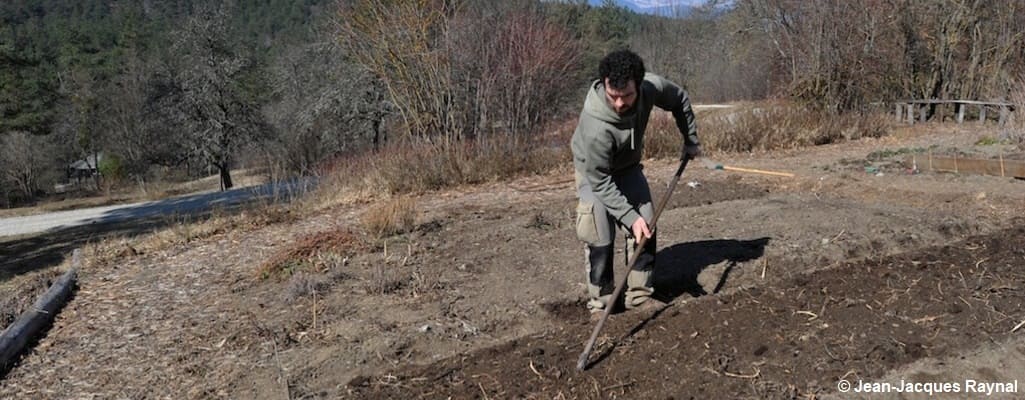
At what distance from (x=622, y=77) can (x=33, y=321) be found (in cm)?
406

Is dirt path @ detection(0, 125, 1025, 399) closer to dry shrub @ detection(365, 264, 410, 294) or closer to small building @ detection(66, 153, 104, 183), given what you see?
dry shrub @ detection(365, 264, 410, 294)

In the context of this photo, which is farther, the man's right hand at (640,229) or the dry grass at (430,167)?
the dry grass at (430,167)

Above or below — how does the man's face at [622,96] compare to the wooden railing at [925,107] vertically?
above

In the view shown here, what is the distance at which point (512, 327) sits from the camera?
160 inches

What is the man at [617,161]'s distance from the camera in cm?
345

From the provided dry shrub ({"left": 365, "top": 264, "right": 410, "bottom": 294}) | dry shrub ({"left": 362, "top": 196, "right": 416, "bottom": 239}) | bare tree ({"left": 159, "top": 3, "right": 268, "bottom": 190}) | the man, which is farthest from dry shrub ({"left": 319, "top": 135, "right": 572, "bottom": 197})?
bare tree ({"left": 159, "top": 3, "right": 268, "bottom": 190})

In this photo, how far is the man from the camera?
345 centimetres

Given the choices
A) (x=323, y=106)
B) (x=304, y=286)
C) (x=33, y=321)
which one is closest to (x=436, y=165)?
(x=304, y=286)

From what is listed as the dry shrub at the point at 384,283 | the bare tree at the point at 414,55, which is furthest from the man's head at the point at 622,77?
the bare tree at the point at 414,55

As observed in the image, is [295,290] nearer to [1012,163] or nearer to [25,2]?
[1012,163]

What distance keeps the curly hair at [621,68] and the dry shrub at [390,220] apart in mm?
3241

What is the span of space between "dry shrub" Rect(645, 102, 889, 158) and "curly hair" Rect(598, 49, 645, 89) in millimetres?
7830

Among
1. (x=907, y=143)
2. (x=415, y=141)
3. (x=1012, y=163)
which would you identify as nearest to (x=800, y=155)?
(x=907, y=143)

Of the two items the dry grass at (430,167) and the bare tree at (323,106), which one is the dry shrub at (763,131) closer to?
the dry grass at (430,167)
